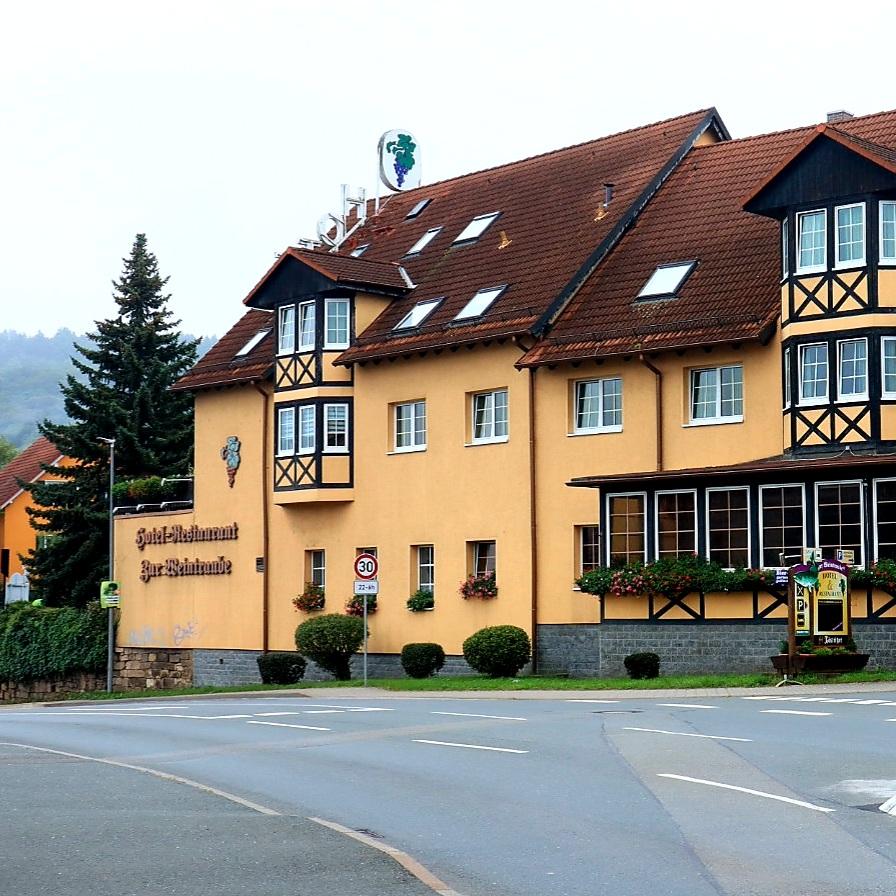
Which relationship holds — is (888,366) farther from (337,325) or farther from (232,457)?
(232,457)

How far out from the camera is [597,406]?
38.0 metres

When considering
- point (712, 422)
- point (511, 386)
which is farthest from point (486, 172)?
point (712, 422)

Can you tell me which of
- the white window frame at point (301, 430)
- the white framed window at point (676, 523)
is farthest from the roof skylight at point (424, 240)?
the white framed window at point (676, 523)

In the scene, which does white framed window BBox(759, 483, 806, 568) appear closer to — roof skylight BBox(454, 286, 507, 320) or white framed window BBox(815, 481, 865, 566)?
white framed window BBox(815, 481, 865, 566)

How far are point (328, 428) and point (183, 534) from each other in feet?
27.1

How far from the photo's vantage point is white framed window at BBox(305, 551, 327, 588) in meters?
44.8

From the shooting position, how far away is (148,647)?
51.1 m

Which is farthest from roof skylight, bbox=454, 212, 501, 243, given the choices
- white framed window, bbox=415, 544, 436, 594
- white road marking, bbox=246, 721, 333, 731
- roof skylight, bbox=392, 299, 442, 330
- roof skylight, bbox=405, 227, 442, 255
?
white road marking, bbox=246, 721, 333, 731

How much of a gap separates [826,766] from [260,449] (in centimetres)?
3208

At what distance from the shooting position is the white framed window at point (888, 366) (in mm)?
32688

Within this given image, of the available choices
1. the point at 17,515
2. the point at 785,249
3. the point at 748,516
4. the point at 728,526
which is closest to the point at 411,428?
the point at 728,526

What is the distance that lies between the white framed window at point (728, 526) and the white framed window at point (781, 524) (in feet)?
1.15

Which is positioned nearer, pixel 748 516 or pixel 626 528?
pixel 748 516

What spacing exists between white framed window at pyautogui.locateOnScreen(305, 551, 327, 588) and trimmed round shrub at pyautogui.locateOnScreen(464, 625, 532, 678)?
845 cm
